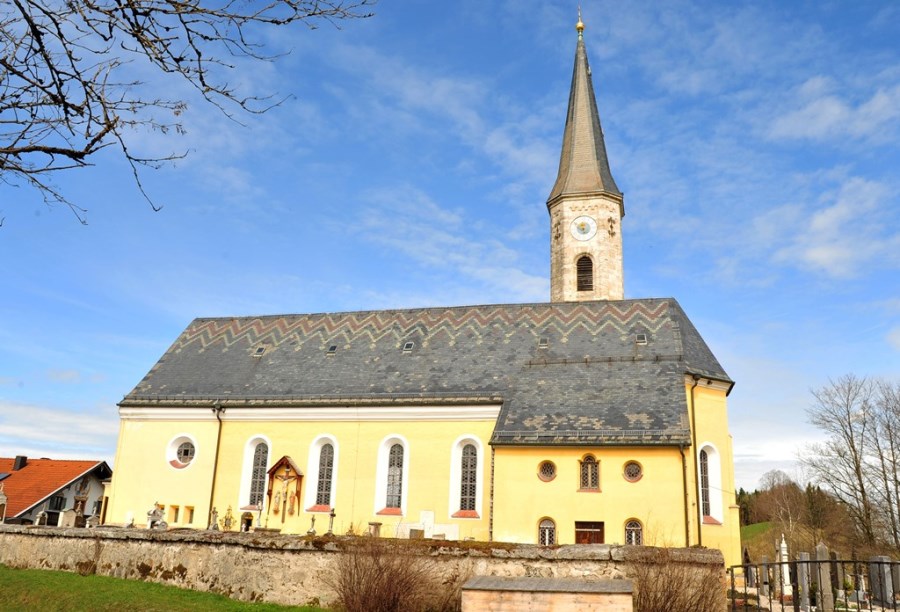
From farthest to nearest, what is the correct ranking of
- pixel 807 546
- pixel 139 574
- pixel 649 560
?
pixel 807 546 < pixel 139 574 < pixel 649 560

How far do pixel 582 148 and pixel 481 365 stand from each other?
14647 mm

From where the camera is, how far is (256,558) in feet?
46.7

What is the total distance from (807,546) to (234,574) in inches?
1430

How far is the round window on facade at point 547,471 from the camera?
68.6 feet

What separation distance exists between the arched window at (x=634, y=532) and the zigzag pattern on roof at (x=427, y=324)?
740cm

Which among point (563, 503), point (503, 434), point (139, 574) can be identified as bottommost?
point (139, 574)

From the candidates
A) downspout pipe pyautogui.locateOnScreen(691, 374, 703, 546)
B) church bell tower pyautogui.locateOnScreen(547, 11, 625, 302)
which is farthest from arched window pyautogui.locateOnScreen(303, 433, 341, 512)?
church bell tower pyautogui.locateOnScreen(547, 11, 625, 302)

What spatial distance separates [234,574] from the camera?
14383 millimetres

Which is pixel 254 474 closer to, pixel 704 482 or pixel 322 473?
pixel 322 473

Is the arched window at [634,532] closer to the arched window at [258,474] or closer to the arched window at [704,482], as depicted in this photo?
the arched window at [704,482]

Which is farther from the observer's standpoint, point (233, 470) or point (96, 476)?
point (96, 476)

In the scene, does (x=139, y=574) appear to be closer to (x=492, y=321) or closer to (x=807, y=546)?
(x=492, y=321)

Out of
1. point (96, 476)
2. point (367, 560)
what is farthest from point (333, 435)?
point (96, 476)

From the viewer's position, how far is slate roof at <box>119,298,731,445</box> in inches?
856
